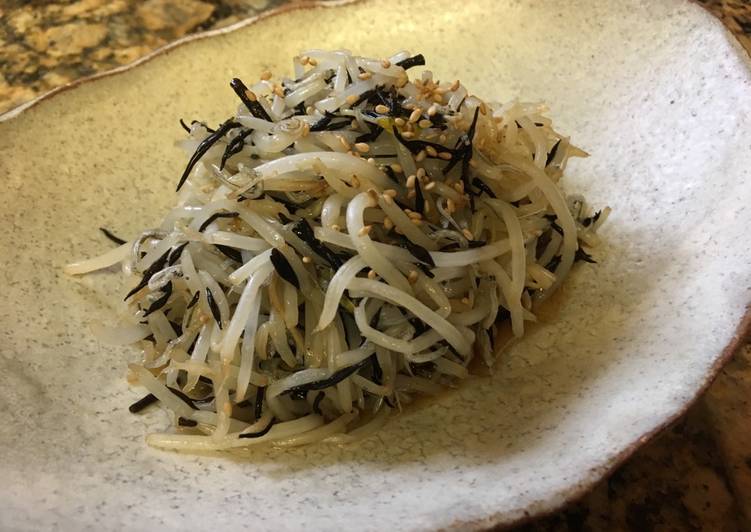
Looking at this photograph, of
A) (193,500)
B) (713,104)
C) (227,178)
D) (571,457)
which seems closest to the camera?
(571,457)

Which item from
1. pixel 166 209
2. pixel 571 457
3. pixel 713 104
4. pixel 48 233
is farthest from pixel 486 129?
pixel 48 233

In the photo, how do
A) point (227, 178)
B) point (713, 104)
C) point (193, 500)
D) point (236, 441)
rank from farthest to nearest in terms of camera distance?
point (713, 104) < point (227, 178) < point (236, 441) < point (193, 500)

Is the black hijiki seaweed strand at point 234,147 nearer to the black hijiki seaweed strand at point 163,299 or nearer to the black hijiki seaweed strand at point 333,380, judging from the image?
the black hijiki seaweed strand at point 163,299

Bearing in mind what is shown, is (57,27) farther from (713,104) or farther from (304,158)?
(713,104)

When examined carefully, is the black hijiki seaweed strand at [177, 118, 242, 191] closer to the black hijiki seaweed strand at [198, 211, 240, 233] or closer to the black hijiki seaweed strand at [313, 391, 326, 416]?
the black hijiki seaweed strand at [198, 211, 240, 233]

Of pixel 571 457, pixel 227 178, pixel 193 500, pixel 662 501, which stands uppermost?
pixel 227 178

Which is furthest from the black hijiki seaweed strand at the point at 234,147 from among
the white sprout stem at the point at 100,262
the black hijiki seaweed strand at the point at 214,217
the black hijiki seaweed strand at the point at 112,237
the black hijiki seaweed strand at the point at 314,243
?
the black hijiki seaweed strand at the point at 112,237

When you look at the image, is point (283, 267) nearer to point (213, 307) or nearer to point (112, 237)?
point (213, 307)

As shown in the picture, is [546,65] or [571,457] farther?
[546,65]
